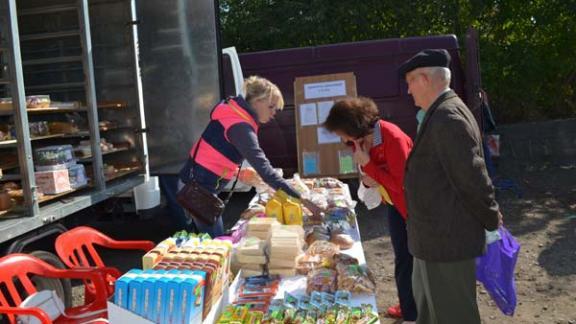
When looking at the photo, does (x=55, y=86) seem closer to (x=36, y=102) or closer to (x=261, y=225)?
(x=36, y=102)

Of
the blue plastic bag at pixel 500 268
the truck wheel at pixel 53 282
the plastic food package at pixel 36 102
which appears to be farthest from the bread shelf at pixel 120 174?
the blue plastic bag at pixel 500 268

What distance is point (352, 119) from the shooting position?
2752 mm

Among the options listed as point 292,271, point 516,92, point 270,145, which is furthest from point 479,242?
point 516,92

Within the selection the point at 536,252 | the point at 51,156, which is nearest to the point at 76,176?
the point at 51,156

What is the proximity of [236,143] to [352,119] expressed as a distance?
71 centimetres

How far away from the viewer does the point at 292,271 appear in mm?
2488

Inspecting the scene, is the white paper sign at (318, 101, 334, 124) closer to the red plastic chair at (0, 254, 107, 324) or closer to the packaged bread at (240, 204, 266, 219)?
the packaged bread at (240, 204, 266, 219)

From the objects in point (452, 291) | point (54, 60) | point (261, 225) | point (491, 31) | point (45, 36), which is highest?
point (491, 31)

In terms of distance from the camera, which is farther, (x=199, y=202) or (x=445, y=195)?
(x=199, y=202)

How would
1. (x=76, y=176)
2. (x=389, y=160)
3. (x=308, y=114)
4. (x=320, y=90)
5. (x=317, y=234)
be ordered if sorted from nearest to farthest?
(x=389, y=160) < (x=317, y=234) < (x=76, y=176) < (x=320, y=90) < (x=308, y=114)

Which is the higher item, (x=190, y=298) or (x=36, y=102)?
(x=36, y=102)

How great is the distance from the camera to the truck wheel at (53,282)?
3080 mm

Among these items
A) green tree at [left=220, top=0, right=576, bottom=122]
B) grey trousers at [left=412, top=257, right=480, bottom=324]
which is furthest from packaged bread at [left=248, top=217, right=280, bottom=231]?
green tree at [left=220, top=0, right=576, bottom=122]

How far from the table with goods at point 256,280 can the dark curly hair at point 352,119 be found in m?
0.59
